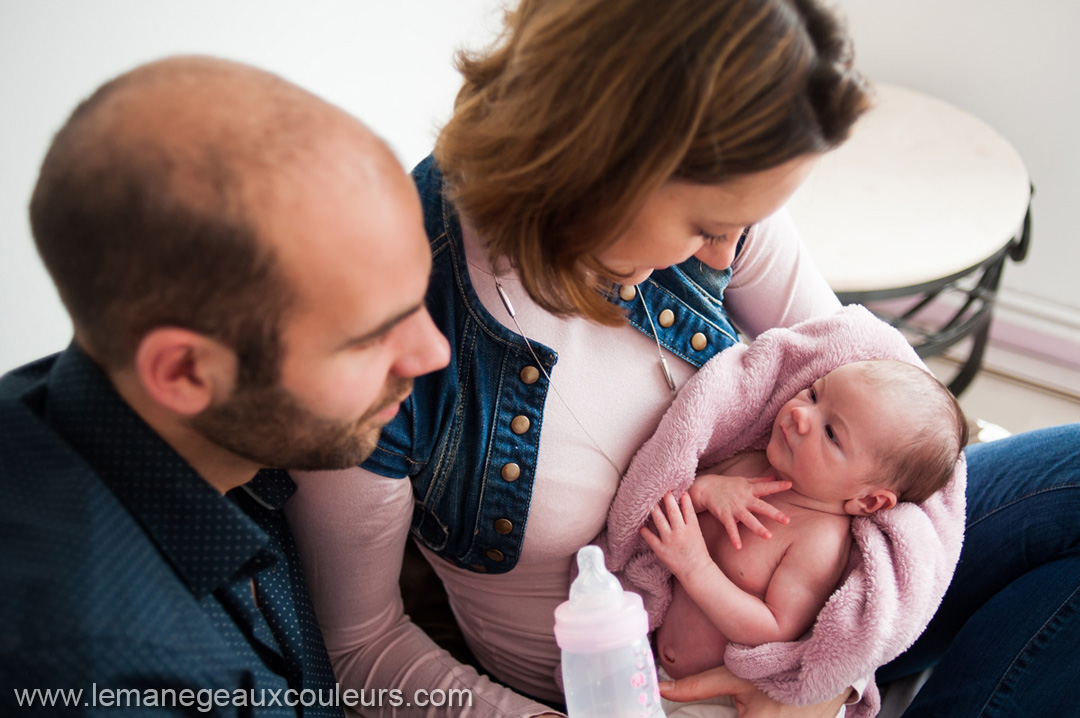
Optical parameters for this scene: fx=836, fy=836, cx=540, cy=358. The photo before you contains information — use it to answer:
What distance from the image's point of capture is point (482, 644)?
3.84 feet


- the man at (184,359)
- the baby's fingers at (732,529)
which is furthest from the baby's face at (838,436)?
the man at (184,359)

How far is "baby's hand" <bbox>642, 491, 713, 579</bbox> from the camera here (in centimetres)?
102

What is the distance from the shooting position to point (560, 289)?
0.90 m

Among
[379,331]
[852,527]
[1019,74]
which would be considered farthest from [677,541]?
[1019,74]

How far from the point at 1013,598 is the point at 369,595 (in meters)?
0.83

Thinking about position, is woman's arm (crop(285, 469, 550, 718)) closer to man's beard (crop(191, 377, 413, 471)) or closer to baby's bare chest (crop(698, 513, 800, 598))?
man's beard (crop(191, 377, 413, 471))

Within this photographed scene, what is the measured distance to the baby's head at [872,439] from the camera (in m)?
1.04

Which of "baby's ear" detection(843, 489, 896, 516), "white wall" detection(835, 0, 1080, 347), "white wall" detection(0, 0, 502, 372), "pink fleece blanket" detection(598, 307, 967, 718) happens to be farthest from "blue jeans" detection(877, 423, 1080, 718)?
"white wall" detection(835, 0, 1080, 347)

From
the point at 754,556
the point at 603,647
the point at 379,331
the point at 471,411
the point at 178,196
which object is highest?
the point at 178,196

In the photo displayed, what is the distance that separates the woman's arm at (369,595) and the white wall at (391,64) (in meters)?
0.36

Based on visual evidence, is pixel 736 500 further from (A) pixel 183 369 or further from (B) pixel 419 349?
(A) pixel 183 369

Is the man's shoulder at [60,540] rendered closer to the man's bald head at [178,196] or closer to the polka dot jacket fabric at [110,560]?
the polka dot jacket fabric at [110,560]

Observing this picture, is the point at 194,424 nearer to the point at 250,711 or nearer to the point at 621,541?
the point at 250,711

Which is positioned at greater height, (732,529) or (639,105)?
(639,105)
